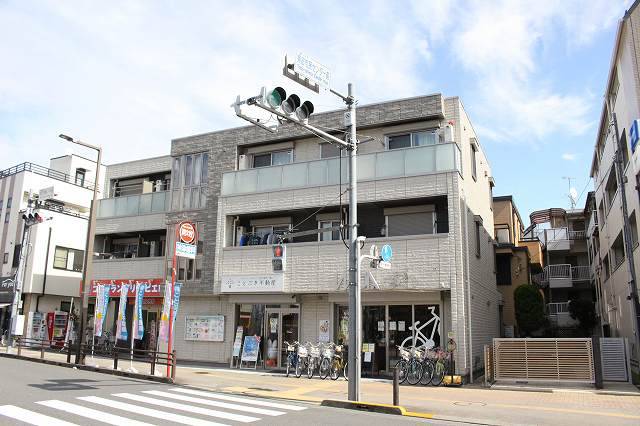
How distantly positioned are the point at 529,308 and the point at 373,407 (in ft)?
65.7

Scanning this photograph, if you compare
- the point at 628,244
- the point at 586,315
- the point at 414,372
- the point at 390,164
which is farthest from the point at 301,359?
the point at 586,315

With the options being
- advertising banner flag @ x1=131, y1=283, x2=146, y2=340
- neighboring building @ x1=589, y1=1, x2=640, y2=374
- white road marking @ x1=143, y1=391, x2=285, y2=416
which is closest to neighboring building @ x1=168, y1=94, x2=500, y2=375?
advertising banner flag @ x1=131, y1=283, x2=146, y2=340

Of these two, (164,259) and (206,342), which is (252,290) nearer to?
(206,342)

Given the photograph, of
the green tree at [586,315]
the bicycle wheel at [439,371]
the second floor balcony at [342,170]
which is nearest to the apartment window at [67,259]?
the second floor balcony at [342,170]

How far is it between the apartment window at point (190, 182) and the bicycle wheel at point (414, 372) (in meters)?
12.4

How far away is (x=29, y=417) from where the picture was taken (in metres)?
9.34

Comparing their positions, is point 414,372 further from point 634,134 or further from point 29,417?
point 29,417

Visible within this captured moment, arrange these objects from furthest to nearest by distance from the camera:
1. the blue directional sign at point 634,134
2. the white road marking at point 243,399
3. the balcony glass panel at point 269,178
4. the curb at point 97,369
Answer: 1. the balcony glass panel at point 269,178
2. the curb at point 97,369
3. the blue directional sign at point 634,134
4. the white road marking at point 243,399

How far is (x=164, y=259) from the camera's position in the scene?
25.2 m

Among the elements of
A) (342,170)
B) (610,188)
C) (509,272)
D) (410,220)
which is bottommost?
(509,272)

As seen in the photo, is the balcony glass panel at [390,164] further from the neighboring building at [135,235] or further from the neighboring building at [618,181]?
the neighboring building at [135,235]

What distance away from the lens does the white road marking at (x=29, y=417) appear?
8934mm

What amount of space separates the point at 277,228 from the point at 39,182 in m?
20.4

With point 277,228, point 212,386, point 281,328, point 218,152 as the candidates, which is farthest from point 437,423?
point 218,152
